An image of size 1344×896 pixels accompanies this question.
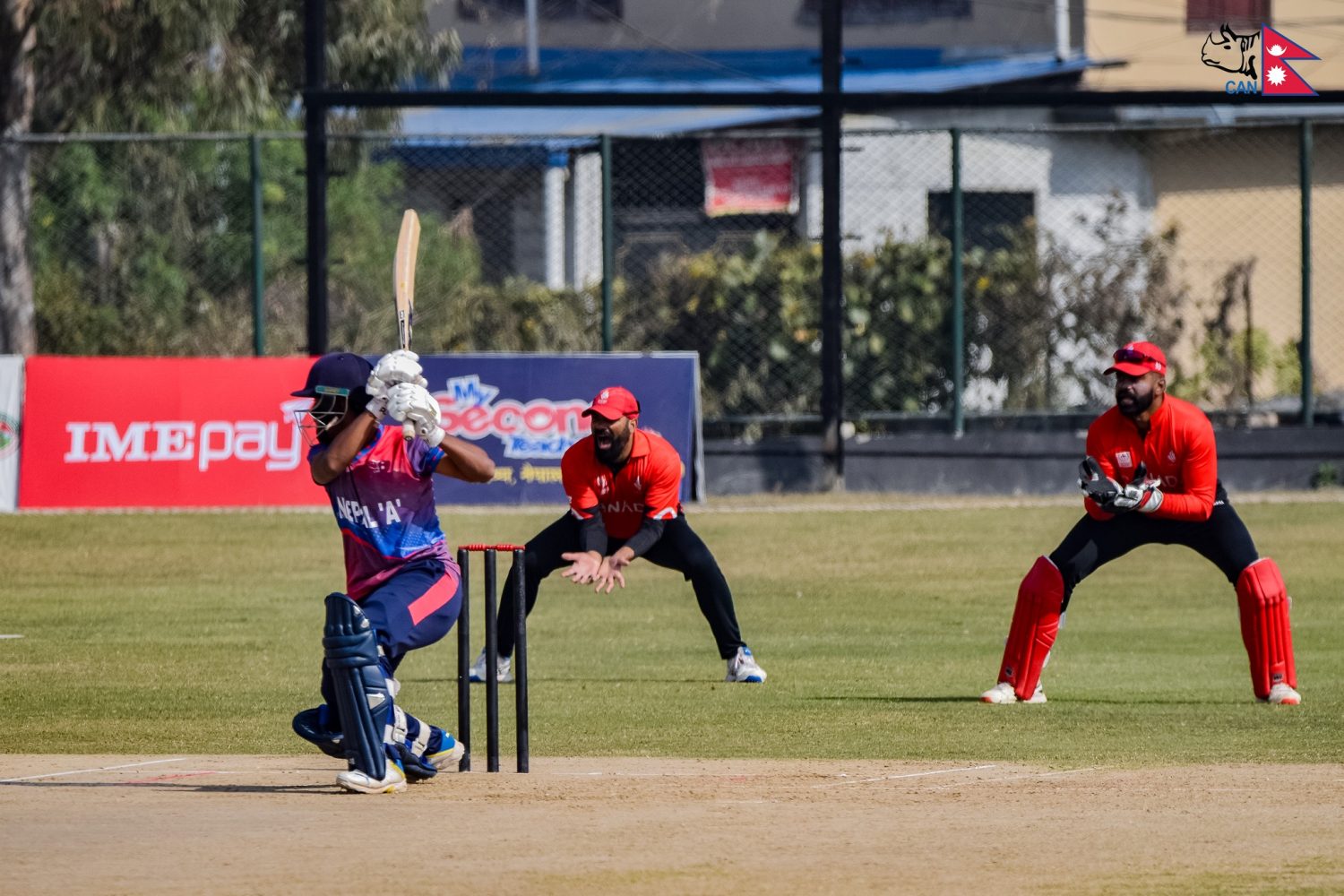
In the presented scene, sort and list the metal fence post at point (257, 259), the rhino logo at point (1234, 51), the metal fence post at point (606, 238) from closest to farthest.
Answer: the metal fence post at point (257, 259)
the rhino logo at point (1234, 51)
the metal fence post at point (606, 238)

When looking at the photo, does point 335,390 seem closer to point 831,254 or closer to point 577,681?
point 577,681

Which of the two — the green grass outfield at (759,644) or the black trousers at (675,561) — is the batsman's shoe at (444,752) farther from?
the black trousers at (675,561)

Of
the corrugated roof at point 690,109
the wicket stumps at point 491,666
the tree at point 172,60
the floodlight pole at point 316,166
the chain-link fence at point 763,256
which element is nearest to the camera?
the wicket stumps at point 491,666

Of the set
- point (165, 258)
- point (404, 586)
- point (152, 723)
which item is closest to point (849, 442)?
point (165, 258)

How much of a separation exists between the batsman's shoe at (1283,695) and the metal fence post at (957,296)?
10.1 metres

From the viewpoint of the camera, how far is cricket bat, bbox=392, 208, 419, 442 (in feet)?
28.6

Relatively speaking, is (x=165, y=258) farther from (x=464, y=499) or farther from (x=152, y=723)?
(x=152, y=723)

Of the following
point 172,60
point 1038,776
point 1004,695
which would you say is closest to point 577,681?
point 1004,695

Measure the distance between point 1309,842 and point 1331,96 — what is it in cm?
1477

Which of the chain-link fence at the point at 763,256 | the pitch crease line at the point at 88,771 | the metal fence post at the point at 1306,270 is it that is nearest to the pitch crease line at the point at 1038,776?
the pitch crease line at the point at 88,771

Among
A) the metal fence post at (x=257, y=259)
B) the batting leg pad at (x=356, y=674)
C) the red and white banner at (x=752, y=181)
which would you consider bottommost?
the batting leg pad at (x=356, y=674)

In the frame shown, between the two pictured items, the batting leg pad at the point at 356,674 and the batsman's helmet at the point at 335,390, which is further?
the batsman's helmet at the point at 335,390

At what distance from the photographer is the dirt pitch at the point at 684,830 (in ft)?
21.3

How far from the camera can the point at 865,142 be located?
24672 millimetres
